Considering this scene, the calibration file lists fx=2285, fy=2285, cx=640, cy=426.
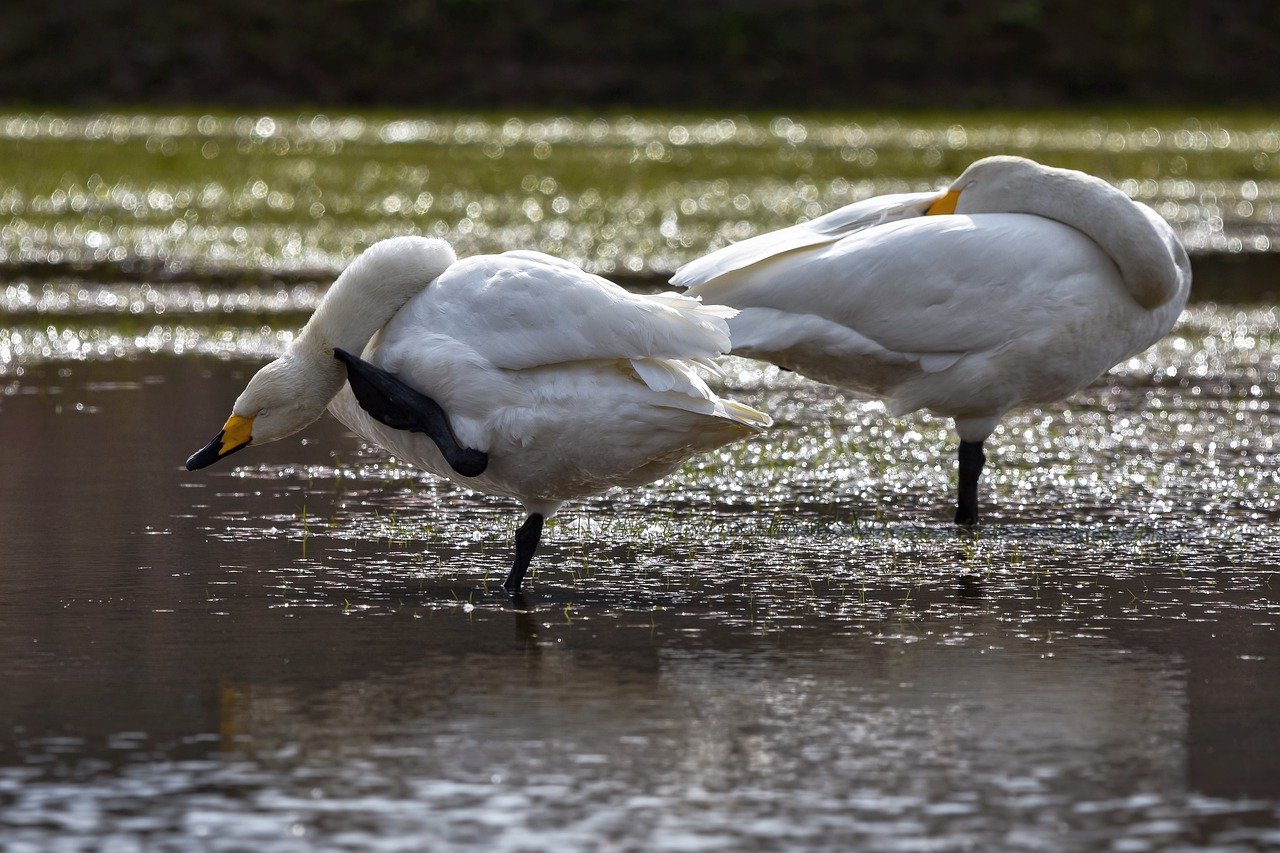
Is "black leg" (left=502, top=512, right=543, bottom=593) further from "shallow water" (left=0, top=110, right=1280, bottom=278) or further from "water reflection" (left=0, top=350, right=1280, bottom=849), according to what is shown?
"shallow water" (left=0, top=110, right=1280, bottom=278)

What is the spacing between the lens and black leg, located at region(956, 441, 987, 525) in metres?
8.30

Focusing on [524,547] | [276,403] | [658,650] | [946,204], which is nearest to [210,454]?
[276,403]

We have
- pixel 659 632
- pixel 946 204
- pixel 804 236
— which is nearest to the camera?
pixel 659 632

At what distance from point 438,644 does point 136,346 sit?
7854 millimetres

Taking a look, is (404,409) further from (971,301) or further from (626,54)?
(626,54)

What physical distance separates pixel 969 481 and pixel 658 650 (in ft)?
8.27

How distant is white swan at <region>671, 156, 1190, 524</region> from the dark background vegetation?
37614 mm

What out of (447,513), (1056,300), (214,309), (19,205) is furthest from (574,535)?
(19,205)

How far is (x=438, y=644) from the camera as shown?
6.27 metres

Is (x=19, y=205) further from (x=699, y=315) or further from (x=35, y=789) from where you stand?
(x=35, y=789)

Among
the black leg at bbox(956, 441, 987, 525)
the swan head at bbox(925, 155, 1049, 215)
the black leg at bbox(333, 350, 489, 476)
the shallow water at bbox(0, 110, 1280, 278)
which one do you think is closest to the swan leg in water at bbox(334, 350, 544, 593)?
the black leg at bbox(333, 350, 489, 476)

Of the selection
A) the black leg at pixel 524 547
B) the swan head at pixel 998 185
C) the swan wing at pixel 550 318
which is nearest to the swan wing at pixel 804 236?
the swan head at pixel 998 185

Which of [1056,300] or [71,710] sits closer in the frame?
[71,710]

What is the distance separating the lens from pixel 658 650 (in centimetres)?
620
